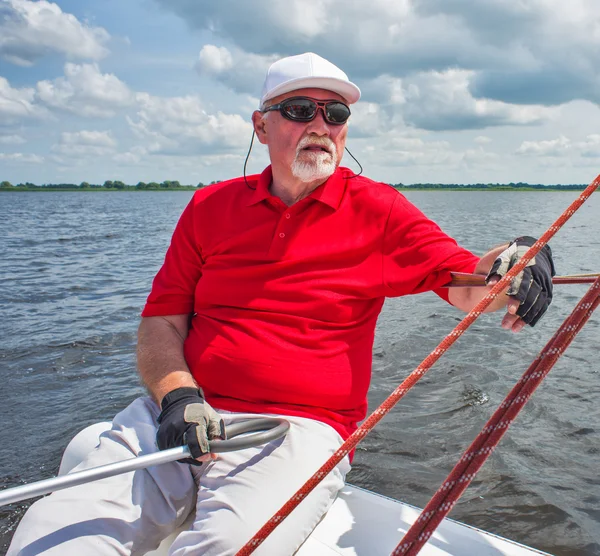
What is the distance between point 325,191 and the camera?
9.05 ft

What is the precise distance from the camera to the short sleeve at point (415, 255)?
246 cm

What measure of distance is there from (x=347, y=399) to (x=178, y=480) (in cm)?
78

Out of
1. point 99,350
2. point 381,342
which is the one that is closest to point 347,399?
point 381,342

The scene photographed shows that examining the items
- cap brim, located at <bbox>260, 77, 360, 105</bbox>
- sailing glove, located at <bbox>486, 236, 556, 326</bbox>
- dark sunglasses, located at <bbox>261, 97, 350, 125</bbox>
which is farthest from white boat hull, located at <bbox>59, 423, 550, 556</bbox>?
cap brim, located at <bbox>260, 77, 360, 105</bbox>

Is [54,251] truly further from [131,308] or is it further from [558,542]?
[558,542]

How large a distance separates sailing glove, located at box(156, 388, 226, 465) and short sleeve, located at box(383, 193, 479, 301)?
97 centimetres

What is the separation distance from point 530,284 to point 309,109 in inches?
55.3

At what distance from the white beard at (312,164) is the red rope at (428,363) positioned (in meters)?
1.30

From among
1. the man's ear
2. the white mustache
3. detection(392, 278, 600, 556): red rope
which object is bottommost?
detection(392, 278, 600, 556): red rope

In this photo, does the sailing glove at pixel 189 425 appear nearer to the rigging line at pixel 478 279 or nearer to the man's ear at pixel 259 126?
the rigging line at pixel 478 279

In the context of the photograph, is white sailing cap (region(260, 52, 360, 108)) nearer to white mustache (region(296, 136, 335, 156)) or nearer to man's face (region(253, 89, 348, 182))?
man's face (region(253, 89, 348, 182))

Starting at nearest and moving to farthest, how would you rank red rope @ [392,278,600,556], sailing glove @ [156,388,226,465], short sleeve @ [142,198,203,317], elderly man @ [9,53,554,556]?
1. red rope @ [392,278,600,556]
2. elderly man @ [9,53,554,556]
3. sailing glove @ [156,388,226,465]
4. short sleeve @ [142,198,203,317]

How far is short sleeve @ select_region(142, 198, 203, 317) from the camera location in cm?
289

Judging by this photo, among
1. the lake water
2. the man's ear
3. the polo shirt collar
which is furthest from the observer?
the lake water
